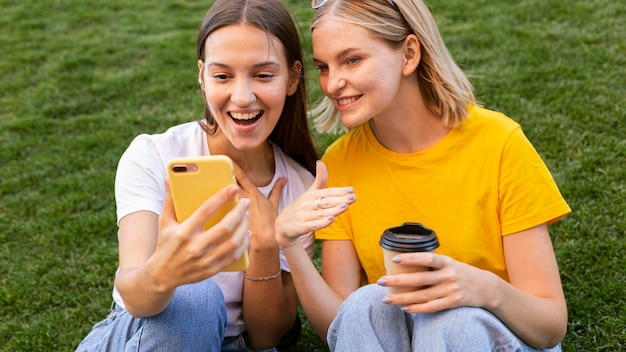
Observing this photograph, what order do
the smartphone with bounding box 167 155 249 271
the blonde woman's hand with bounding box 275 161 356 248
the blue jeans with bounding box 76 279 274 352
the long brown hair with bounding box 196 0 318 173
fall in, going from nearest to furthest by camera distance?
1. the smartphone with bounding box 167 155 249 271
2. the blonde woman's hand with bounding box 275 161 356 248
3. the blue jeans with bounding box 76 279 274 352
4. the long brown hair with bounding box 196 0 318 173

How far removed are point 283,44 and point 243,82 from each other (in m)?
0.27

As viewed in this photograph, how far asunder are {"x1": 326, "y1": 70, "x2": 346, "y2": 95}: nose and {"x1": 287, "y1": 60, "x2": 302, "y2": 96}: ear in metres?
0.26

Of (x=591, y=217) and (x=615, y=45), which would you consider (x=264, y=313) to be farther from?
(x=615, y=45)

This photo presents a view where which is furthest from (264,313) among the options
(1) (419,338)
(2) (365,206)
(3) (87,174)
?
(3) (87,174)

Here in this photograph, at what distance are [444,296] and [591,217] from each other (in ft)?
6.57

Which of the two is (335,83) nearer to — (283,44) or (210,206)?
(283,44)

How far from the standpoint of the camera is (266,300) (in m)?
2.63

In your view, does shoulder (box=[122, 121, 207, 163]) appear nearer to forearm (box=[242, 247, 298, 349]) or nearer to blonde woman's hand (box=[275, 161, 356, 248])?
forearm (box=[242, 247, 298, 349])

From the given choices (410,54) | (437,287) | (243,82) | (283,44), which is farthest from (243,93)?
(437,287)

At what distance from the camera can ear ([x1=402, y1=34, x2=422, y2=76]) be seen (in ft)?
8.23

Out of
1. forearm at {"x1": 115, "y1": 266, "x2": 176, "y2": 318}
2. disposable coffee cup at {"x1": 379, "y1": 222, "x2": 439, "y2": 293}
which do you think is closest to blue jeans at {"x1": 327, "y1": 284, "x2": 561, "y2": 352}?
disposable coffee cup at {"x1": 379, "y1": 222, "x2": 439, "y2": 293}

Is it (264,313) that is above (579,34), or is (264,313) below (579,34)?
below

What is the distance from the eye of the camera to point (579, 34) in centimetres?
571

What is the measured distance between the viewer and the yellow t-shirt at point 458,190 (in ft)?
7.78
